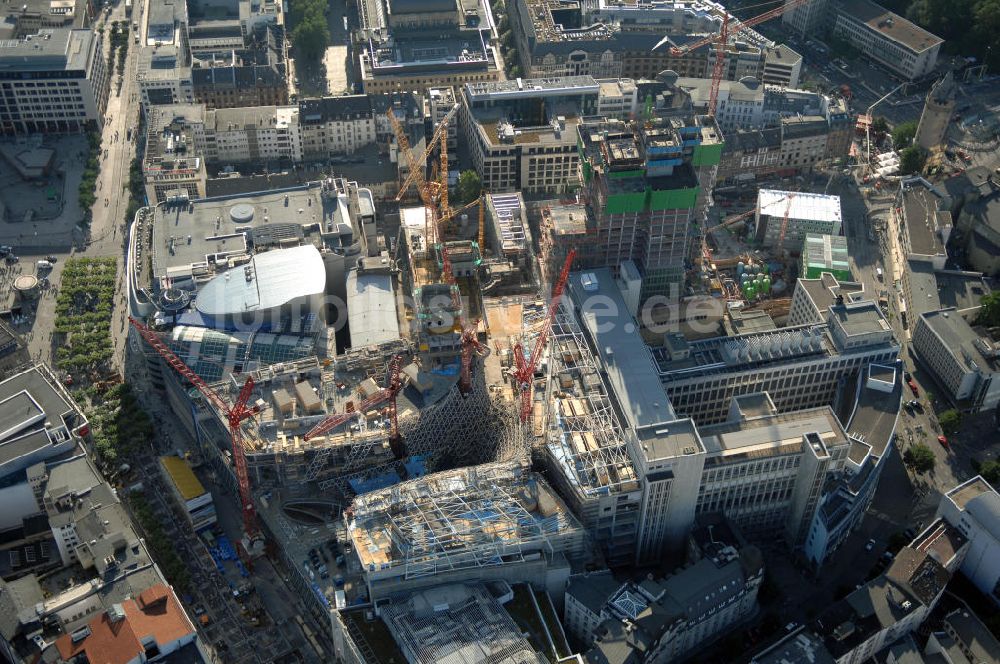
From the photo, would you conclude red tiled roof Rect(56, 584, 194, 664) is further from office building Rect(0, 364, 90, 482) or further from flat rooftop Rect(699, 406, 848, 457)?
flat rooftop Rect(699, 406, 848, 457)

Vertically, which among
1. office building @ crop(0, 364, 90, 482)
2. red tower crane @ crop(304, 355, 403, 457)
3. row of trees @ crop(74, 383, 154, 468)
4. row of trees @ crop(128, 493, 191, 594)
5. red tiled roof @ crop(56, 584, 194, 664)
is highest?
red tower crane @ crop(304, 355, 403, 457)

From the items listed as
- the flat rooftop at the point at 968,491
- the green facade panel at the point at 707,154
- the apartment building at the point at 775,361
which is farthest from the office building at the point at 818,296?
the flat rooftop at the point at 968,491

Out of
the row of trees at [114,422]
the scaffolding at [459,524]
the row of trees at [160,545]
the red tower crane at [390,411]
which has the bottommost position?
the row of trees at [160,545]

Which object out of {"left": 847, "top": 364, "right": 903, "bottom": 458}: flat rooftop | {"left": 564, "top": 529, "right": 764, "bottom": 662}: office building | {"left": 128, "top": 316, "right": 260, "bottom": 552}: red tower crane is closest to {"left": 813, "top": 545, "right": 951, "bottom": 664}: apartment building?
{"left": 564, "top": 529, "right": 764, "bottom": 662}: office building

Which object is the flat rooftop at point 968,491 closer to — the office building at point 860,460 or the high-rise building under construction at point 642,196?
the office building at point 860,460

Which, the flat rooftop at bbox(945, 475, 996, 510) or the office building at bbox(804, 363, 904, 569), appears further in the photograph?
the flat rooftop at bbox(945, 475, 996, 510)

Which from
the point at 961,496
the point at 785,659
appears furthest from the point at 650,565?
the point at 961,496

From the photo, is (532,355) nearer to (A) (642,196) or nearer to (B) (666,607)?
(A) (642,196)
